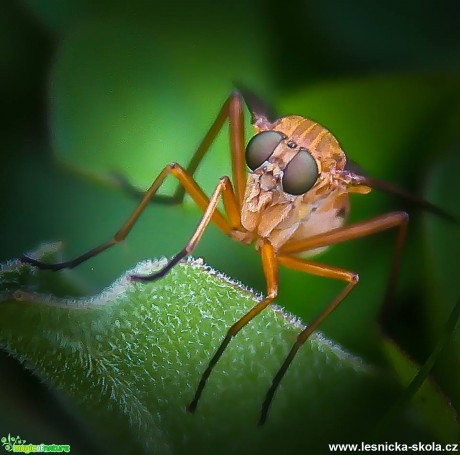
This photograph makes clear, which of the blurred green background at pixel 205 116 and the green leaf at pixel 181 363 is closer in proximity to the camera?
the green leaf at pixel 181 363

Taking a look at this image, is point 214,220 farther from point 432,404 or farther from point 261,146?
point 432,404

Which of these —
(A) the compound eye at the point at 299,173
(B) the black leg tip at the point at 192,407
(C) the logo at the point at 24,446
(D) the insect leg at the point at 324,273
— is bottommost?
(C) the logo at the point at 24,446

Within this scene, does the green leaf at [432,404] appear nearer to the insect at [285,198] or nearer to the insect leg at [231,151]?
the insect at [285,198]

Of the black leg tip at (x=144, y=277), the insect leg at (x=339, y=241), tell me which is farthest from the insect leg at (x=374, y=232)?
the black leg tip at (x=144, y=277)

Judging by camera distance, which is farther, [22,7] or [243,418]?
[22,7]

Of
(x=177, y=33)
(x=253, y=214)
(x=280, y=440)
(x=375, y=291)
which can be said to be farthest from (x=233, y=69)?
(x=280, y=440)

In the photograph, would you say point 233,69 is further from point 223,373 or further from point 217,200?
point 223,373

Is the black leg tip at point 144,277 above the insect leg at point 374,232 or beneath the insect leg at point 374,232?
beneath
